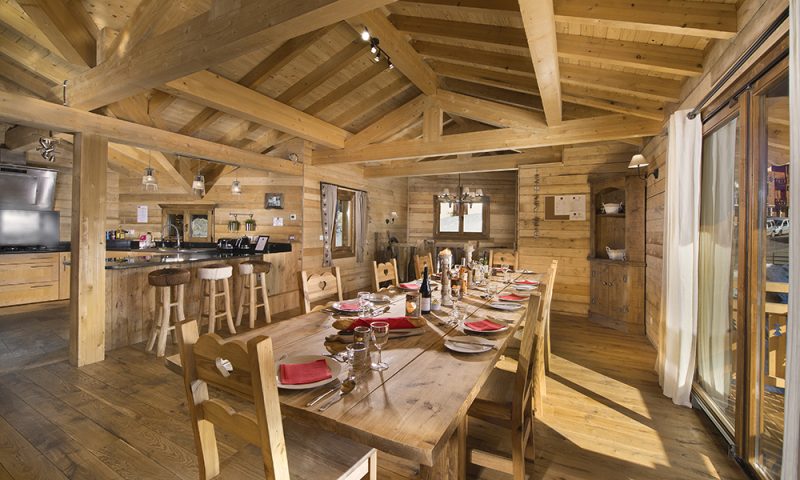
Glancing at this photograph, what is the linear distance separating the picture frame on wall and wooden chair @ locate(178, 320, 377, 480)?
5323mm

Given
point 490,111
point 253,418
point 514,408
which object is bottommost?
point 514,408

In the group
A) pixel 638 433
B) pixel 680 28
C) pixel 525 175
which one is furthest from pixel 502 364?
pixel 525 175

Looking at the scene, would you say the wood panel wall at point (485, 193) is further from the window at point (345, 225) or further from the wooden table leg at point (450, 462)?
the wooden table leg at point (450, 462)

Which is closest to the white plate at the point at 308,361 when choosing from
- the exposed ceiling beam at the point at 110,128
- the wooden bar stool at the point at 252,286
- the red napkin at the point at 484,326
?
the red napkin at the point at 484,326

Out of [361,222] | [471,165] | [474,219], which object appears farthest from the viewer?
[474,219]

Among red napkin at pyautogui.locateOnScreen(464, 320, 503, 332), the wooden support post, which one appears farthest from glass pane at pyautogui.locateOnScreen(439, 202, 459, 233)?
red napkin at pyautogui.locateOnScreen(464, 320, 503, 332)

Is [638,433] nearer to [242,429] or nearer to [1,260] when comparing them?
[242,429]

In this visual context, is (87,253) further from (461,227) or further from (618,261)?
(461,227)

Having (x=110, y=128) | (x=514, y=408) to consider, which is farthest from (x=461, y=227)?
(x=514, y=408)

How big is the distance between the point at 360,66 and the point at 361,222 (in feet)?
11.4

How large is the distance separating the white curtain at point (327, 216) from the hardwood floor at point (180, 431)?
3404 millimetres

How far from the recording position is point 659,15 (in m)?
2.14

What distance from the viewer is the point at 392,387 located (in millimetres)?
1194

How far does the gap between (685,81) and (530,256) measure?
3.45 m
